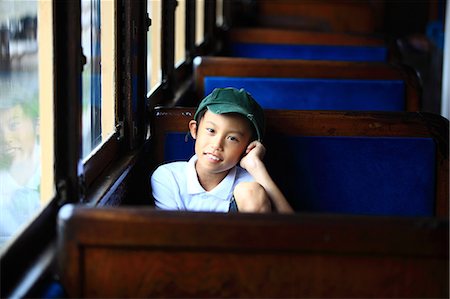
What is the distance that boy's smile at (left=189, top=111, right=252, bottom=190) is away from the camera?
2.13 meters

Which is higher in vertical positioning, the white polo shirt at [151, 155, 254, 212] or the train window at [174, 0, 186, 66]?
the train window at [174, 0, 186, 66]

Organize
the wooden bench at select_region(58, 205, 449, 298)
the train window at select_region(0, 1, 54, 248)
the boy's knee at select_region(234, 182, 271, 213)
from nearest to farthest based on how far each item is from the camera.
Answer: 1. the wooden bench at select_region(58, 205, 449, 298)
2. the train window at select_region(0, 1, 54, 248)
3. the boy's knee at select_region(234, 182, 271, 213)

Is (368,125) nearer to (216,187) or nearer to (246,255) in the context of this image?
(216,187)

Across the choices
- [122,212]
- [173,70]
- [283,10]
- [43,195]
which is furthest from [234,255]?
[283,10]

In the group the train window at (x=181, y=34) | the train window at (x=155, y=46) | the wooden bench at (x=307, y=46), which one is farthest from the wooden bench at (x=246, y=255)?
the wooden bench at (x=307, y=46)

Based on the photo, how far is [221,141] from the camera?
2.14m

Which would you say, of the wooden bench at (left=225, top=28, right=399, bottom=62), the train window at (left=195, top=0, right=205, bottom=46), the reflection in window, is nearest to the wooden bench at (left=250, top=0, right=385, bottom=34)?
the wooden bench at (left=225, top=28, right=399, bottom=62)

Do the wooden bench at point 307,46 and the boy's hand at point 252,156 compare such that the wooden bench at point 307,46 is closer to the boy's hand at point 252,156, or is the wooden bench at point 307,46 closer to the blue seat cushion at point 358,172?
the blue seat cushion at point 358,172

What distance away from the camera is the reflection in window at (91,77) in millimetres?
2023

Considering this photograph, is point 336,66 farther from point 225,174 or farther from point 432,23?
point 432,23

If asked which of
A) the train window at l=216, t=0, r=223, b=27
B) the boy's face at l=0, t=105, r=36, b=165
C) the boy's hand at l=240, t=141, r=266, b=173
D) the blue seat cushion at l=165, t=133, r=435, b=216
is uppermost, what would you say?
the boy's face at l=0, t=105, r=36, b=165

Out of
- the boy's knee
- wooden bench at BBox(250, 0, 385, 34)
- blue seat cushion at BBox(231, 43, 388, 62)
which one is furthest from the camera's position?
wooden bench at BBox(250, 0, 385, 34)

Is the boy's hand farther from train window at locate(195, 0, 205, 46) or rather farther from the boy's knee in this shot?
train window at locate(195, 0, 205, 46)

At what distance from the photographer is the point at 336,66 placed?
3680 mm
